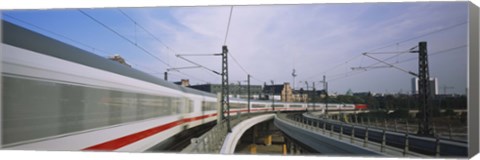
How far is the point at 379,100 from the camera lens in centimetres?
1075

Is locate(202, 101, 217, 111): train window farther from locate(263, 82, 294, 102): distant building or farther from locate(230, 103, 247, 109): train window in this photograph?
locate(230, 103, 247, 109): train window

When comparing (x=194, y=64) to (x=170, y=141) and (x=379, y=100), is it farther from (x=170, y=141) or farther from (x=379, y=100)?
(x=379, y=100)

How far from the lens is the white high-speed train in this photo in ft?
16.5

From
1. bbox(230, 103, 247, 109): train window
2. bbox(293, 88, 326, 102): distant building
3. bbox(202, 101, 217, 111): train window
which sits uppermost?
bbox(293, 88, 326, 102): distant building

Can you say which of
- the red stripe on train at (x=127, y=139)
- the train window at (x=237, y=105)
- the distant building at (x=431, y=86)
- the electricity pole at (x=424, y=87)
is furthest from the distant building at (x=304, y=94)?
the red stripe on train at (x=127, y=139)

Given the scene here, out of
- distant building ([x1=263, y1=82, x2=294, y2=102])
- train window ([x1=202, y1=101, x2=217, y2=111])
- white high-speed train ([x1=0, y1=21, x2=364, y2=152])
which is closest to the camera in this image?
white high-speed train ([x1=0, y1=21, x2=364, y2=152])

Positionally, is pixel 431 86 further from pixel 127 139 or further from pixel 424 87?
pixel 127 139

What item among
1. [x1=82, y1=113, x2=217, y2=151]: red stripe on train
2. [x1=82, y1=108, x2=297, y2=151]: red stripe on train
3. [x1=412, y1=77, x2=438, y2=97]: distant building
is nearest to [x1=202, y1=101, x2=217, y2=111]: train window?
[x1=82, y1=108, x2=297, y2=151]: red stripe on train

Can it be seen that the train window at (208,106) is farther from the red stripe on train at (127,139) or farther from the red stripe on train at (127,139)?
the red stripe on train at (127,139)

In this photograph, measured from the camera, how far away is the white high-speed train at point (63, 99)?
16.5 feet

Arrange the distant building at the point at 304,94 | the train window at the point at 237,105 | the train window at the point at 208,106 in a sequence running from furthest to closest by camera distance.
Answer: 1. the train window at the point at 237,105
2. the distant building at the point at 304,94
3. the train window at the point at 208,106

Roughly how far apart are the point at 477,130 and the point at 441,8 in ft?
7.77

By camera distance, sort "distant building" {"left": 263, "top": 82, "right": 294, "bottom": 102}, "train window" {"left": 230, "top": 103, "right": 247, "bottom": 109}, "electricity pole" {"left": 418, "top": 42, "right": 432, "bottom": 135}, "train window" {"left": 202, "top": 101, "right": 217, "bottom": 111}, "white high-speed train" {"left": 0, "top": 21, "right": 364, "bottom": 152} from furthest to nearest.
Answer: "train window" {"left": 230, "top": 103, "right": 247, "bottom": 109} → "train window" {"left": 202, "top": 101, "right": 217, "bottom": 111} → "distant building" {"left": 263, "top": 82, "right": 294, "bottom": 102} → "electricity pole" {"left": 418, "top": 42, "right": 432, "bottom": 135} → "white high-speed train" {"left": 0, "top": 21, "right": 364, "bottom": 152}

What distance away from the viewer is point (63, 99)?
537cm
